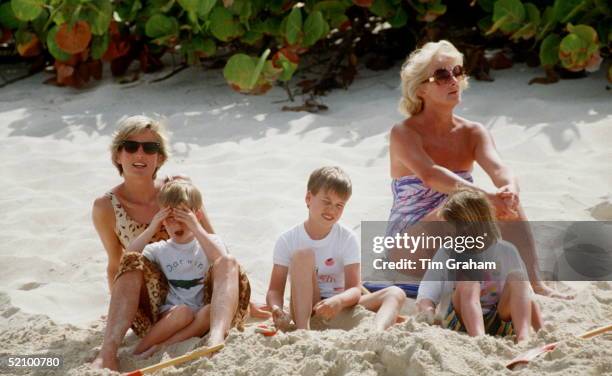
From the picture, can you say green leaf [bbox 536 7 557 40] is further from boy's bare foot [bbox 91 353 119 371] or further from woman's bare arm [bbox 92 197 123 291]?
boy's bare foot [bbox 91 353 119 371]

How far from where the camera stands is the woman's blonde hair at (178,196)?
348cm

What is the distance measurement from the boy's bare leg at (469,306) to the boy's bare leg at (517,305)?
104mm

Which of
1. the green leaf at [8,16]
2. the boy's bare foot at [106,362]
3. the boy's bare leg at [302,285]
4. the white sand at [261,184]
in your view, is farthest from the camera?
the green leaf at [8,16]

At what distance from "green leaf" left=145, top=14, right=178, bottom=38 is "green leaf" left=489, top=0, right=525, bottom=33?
6.43 feet

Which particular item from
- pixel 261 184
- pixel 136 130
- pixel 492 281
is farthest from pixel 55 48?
pixel 492 281

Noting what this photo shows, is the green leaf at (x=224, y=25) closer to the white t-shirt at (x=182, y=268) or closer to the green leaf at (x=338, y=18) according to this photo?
the green leaf at (x=338, y=18)

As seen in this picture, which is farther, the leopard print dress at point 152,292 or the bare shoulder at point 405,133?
the bare shoulder at point 405,133

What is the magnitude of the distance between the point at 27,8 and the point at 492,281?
3.78 m

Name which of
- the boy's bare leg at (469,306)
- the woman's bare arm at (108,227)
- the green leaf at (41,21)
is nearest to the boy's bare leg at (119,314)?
the woman's bare arm at (108,227)

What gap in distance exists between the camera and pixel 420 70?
4.09 m

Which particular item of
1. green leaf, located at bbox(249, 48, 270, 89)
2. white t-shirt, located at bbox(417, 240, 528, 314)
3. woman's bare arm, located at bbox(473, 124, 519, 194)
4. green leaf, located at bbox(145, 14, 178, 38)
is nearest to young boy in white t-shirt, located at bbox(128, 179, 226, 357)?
white t-shirt, located at bbox(417, 240, 528, 314)

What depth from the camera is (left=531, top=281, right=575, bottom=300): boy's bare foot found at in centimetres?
368

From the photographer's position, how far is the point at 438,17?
596 cm

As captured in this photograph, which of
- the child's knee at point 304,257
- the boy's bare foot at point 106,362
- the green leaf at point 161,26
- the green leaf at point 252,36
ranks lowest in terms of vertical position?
the boy's bare foot at point 106,362
